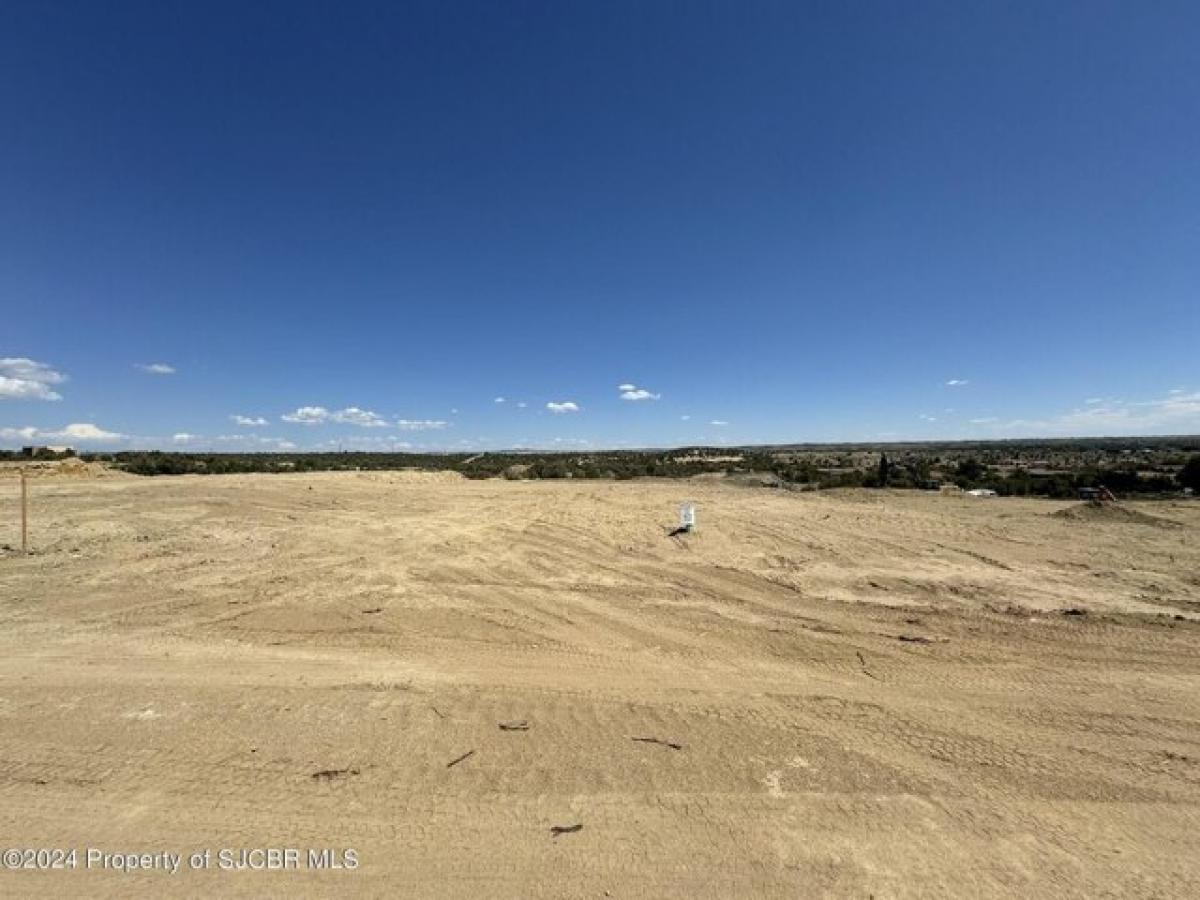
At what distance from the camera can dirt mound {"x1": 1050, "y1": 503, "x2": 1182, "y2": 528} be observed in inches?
578

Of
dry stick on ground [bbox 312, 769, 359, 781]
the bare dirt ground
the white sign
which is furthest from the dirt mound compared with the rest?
dry stick on ground [bbox 312, 769, 359, 781]

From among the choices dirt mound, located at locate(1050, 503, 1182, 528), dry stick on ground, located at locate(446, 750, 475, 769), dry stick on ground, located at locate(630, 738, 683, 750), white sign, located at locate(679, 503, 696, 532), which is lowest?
dry stick on ground, located at locate(630, 738, 683, 750)

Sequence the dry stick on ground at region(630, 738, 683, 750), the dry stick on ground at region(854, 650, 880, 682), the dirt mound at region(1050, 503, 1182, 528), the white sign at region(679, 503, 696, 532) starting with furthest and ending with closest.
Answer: the dirt mound at region(1050, 503, 1182, 528), the white sign at region(679, 503, 696, 532), the dry stick on ground at region(854, 650, 880, 682), the dry stick on ground at region(630, 738, 683, 750)

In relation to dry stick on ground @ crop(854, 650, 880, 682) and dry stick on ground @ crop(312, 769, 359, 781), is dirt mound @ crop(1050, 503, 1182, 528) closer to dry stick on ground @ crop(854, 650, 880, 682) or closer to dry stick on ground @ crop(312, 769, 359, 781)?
dry stick on ground @ crop(854, 650, 880, 682)

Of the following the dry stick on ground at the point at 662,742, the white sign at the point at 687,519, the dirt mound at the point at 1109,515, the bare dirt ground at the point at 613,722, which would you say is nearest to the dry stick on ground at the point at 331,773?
the bare dirt ground at the point at 613,722

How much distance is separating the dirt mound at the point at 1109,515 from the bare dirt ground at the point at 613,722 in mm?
5057

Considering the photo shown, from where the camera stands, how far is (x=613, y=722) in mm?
4906

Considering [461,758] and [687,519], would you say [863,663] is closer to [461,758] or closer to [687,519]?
[461,758]

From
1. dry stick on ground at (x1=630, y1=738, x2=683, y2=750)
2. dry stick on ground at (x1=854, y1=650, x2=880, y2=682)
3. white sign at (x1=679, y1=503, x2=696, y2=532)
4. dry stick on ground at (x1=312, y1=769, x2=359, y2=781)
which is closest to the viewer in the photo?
dry stick on ground at (x1=312, y1=769, x2=359, y2=781)

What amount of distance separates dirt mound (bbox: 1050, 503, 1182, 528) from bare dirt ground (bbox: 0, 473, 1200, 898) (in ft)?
16.6

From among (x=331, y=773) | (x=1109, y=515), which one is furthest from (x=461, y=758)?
(x=1109, y=515)

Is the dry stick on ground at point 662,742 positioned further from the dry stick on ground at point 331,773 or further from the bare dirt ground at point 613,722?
the dry stick on ground at point 331,773

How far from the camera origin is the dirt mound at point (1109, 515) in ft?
48.2

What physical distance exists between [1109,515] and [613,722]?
17161mm
